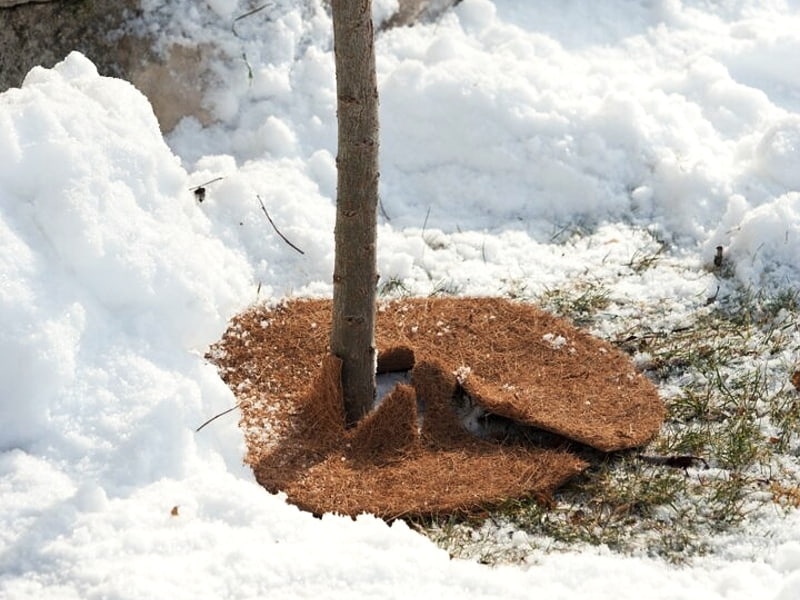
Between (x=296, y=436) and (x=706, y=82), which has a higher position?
(x=706, y=82)

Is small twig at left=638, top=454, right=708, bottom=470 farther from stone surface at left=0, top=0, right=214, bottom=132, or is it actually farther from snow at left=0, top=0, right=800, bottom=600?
stone surface at left=0, top=0, right=214, bottom=132

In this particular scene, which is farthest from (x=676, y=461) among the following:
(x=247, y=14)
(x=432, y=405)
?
(x=247, y=14)

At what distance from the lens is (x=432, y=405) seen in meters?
3.71

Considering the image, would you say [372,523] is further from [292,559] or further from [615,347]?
[615,347]

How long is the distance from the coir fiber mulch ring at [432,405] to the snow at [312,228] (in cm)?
16

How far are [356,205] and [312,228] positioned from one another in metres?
1.18

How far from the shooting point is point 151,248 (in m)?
3.56

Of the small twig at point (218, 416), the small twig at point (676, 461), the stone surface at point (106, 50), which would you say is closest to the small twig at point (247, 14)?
the stone surface at point (106, 50)

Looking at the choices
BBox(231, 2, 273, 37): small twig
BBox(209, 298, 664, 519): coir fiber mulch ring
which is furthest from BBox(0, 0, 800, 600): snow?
BBox(209, 298, 664, 519): coir fiber mulch ring

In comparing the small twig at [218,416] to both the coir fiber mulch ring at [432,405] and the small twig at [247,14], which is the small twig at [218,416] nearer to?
the coir fiber mulch ring at [432,405]

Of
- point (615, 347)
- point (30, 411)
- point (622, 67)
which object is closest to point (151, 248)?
point (30, 411)

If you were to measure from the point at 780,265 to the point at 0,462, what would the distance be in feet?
10.3

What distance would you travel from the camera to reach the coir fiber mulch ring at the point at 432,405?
339 cm

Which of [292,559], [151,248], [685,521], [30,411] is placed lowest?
[685,521]
